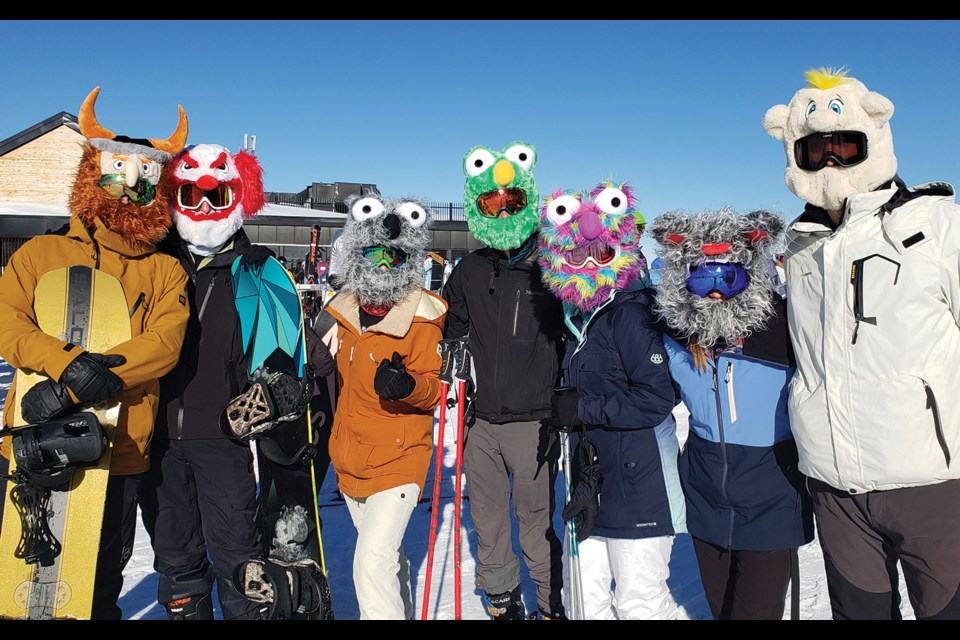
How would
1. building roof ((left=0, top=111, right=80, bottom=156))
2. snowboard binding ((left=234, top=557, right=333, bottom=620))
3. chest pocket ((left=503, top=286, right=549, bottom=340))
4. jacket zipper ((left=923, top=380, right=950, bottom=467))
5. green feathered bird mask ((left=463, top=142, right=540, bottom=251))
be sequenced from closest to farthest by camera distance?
jacket zipper ((left=923, top=380, right=950, bottom=467)) < snowboard binding ((left=234, top=557, right=333, bottom=620)) < chest pocket ((left=503, top=286, right=549, bottom=340)) < green feathered bird mask ((left=463, top=142, right=540, bottom=251)) < building roof ((left=0, top=111, right=80, bottom=156))

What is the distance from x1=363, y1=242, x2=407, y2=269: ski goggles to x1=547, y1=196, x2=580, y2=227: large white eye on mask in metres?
0.72

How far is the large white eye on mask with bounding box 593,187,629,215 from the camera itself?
315 centimetres

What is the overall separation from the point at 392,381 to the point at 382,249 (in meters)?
Result: 0.65

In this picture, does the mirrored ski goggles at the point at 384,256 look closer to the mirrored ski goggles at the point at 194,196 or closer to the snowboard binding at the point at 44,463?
the mirrored ski goggles at the point at 194,196

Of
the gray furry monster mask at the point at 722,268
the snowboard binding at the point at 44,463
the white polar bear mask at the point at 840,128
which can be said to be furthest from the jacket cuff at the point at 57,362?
the white polar bear mask at the point at 840,128

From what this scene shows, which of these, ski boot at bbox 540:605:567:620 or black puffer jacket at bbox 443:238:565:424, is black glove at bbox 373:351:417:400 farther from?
ski boot at bbox 540:605:567:620

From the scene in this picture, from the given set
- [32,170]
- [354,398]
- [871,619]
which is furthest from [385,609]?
[32,170]

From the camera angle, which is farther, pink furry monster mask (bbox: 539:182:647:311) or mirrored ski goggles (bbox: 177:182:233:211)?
mirrored ski goggles (bbox: 177:182:233:211)

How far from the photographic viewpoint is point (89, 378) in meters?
2.56

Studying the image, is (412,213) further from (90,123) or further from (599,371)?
(90,123)

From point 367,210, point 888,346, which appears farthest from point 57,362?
point 888,346

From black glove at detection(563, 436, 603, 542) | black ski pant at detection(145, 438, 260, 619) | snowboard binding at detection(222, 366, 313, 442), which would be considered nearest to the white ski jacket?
black glove at detection(563, 436, 603, 542)
